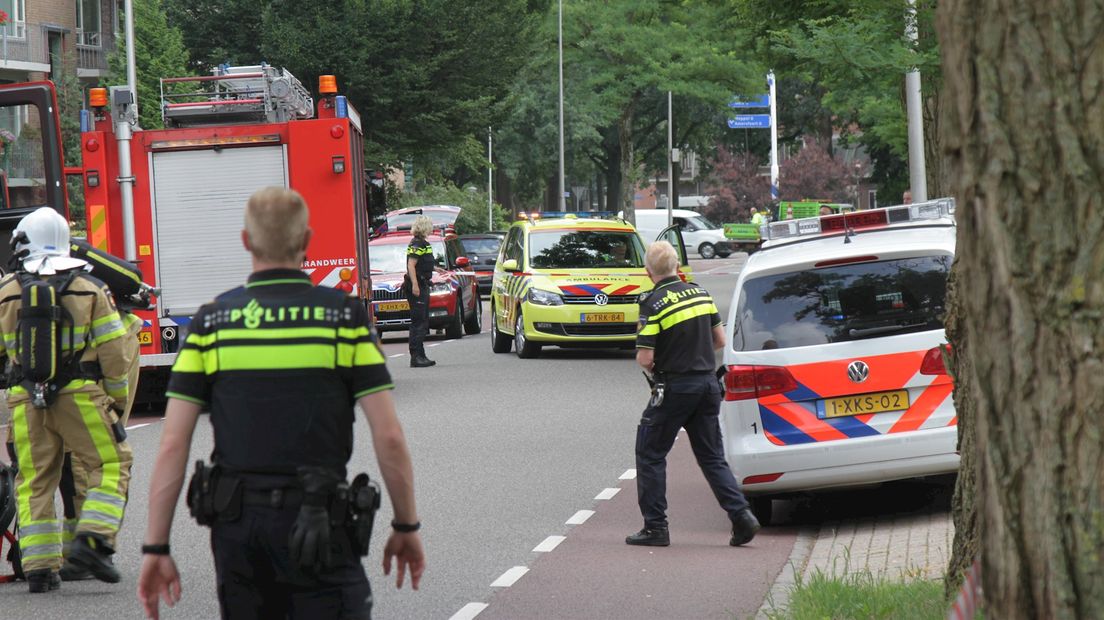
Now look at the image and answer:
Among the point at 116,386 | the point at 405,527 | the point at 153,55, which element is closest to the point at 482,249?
the point at 153,55

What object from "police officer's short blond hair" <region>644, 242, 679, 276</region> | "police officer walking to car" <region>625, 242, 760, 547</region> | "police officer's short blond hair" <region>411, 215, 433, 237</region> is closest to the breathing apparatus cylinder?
"police officer walking to car" <region>625, 242, 760, 547</region>

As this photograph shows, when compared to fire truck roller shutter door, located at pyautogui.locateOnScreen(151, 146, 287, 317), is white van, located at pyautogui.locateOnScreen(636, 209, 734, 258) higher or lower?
lower

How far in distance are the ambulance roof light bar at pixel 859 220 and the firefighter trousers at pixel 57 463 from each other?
447 cm

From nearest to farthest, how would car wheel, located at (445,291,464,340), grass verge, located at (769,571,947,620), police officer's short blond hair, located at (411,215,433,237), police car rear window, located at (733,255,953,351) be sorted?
grass verge, located at (769,571,947,620), police car rear window, located at (733,255,953,351), police officer's short blond hair, located at (411,215,433,237), car wheel, located at (445,291,464,340)

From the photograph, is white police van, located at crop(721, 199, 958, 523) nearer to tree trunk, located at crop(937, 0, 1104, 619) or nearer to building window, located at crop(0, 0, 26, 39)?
tree trunk, located at crop(937, 0, 1104, 619)

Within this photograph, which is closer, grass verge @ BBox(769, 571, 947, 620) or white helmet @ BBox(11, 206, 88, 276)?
grass verge @ BBox(769, 571, 947, 620)

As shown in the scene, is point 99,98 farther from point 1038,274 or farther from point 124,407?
point 1038,274

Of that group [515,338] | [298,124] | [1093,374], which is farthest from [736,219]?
[1093,374]

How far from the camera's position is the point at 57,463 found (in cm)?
751

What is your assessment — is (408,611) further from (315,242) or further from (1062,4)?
(315,242)

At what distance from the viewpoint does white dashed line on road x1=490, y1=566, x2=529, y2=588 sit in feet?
25.2

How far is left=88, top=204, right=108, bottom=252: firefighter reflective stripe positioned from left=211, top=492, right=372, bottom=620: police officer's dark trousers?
11982 mm

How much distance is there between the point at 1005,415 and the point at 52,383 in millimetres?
4720

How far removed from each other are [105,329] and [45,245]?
1.51 ft
